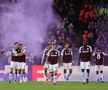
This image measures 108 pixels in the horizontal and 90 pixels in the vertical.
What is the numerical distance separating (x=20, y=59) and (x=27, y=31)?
590 cm

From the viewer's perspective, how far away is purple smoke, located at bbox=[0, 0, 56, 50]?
34312 millimetres

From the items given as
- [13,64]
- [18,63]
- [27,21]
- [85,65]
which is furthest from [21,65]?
[27,21]

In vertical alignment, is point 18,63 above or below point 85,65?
above

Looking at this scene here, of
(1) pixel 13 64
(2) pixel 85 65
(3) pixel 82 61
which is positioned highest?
(3) pixel 82 61

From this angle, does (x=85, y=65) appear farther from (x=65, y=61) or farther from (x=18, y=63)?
(x=18, y=63)

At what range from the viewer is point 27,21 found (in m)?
35.0

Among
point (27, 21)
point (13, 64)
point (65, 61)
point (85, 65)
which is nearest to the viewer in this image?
point (85, 65)

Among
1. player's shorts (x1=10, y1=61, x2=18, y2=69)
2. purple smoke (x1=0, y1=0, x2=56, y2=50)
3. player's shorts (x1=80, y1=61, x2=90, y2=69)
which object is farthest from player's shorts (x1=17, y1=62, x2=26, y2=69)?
purple smoke (x1=0, y1=0, x2=56, y2=50)

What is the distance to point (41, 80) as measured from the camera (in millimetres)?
30734

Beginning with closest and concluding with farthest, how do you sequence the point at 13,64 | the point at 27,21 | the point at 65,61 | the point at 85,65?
the point at 85,65 → the point at 13,64 → the point at 65,61 → the point at 27,21

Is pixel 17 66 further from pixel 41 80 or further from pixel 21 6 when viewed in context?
pixel 21 6

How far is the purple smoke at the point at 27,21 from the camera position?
34312 mm

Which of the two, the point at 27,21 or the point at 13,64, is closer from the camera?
the point at 13,64

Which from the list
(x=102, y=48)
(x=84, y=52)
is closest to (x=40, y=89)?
(x=84, y=52)
